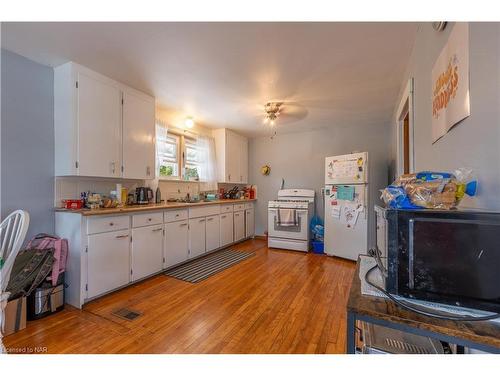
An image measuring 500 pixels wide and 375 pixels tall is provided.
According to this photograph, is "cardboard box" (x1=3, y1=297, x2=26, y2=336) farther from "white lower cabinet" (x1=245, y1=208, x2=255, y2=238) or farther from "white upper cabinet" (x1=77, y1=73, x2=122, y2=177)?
"white lower cabinet" (x1=245, y1=208, x2=255, y2=238)

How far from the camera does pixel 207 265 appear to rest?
10.5 ft

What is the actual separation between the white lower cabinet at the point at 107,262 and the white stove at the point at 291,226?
2.47 meters

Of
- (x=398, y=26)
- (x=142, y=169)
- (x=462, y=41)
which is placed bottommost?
(x=142, y=169)

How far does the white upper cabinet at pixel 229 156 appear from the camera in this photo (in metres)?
4.45

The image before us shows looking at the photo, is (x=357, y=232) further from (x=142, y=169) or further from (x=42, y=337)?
(x=42, y=337)

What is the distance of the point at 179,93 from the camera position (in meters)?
2.81

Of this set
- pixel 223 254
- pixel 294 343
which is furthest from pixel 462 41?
pixel 223 254

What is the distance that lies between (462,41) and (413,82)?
1037 mm

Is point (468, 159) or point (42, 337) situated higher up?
point (468, 159)

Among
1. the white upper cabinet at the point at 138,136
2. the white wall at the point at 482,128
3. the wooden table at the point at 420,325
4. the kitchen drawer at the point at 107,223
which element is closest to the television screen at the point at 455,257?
the wooden table at the point at 420,325

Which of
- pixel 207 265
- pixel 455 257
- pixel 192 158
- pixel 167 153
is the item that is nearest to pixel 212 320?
pixel 207 265

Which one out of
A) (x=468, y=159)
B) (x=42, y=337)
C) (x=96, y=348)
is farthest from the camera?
(x=42, y=337)

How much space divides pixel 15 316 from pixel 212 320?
1471 mm

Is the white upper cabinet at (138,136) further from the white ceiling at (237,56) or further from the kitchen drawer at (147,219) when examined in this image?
the kitchen drawer at (147,219)
